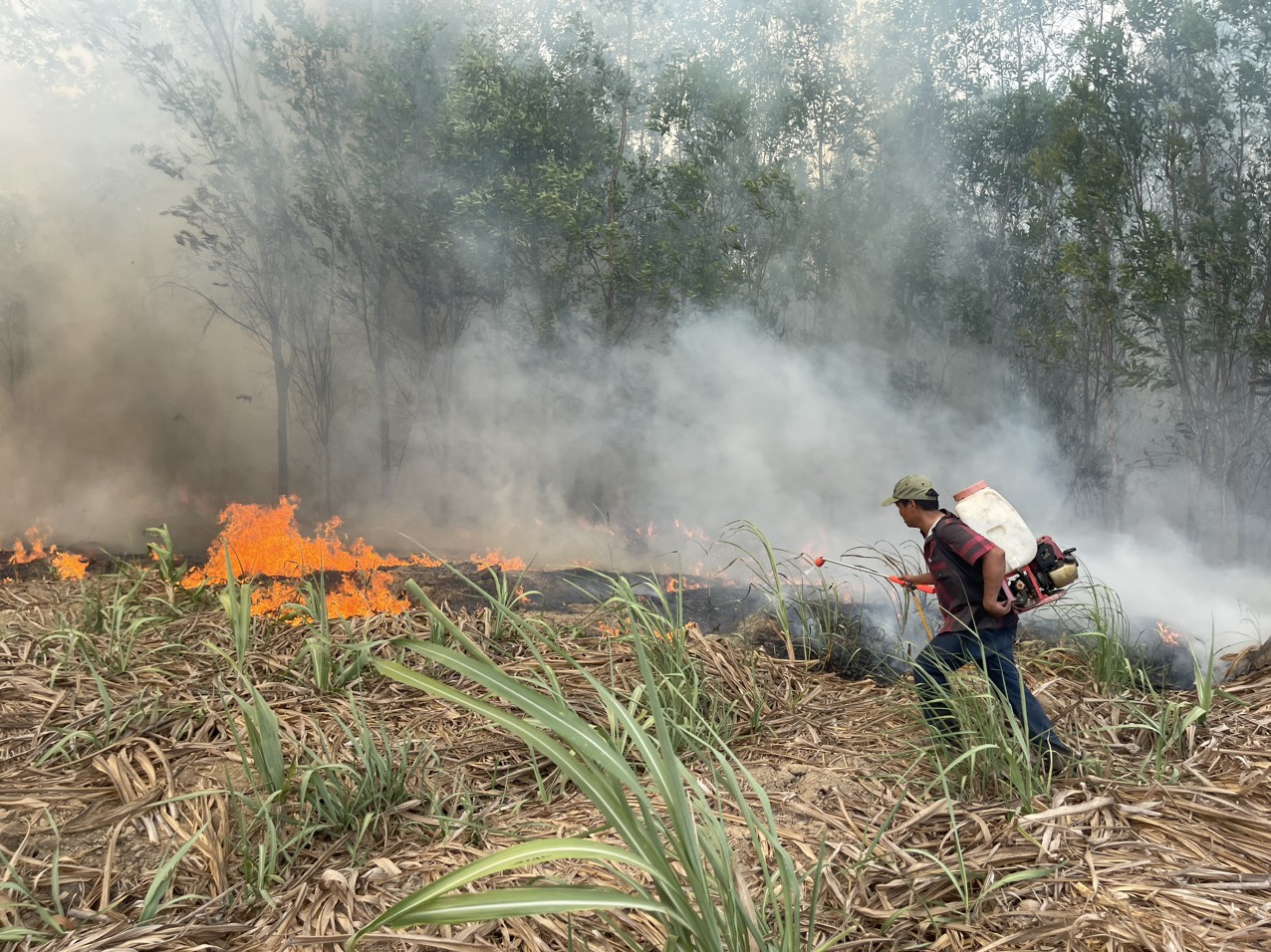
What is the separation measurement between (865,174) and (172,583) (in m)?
16.0

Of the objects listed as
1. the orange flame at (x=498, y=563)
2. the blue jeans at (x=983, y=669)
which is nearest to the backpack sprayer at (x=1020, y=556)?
the blue jeans at (x=983, y=669)

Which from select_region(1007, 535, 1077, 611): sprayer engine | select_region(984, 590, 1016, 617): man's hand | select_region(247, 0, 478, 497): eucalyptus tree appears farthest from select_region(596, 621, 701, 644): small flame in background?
select_region(247, 0, 478, 497): eucalyptus tree

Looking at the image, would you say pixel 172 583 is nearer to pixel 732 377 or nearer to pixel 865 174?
pixel 732 377

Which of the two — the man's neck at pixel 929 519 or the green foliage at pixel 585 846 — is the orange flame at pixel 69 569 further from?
the green foliage at pixel 585 846

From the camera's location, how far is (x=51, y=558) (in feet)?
23.2

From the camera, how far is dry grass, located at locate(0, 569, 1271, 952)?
1.70 metres

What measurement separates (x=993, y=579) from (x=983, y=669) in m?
0.48

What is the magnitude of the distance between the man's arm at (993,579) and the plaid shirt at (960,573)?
0.08 ft

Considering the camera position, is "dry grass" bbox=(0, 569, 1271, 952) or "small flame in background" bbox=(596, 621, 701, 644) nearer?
"dry grass" bbox=(0, 569, 1271, 952)

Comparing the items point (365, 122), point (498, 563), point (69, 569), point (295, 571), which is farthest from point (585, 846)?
point (365, 122)

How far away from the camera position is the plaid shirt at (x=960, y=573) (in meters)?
3.22

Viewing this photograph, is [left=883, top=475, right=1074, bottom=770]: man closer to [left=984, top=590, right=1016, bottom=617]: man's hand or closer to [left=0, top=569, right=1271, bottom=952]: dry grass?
[left=984, top=590, right=1016, bottom=617]: man's hand

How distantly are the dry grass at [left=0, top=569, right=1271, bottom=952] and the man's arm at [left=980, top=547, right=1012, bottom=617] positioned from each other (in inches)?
16.7

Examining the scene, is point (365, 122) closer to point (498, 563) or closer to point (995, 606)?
point (498, 563)
